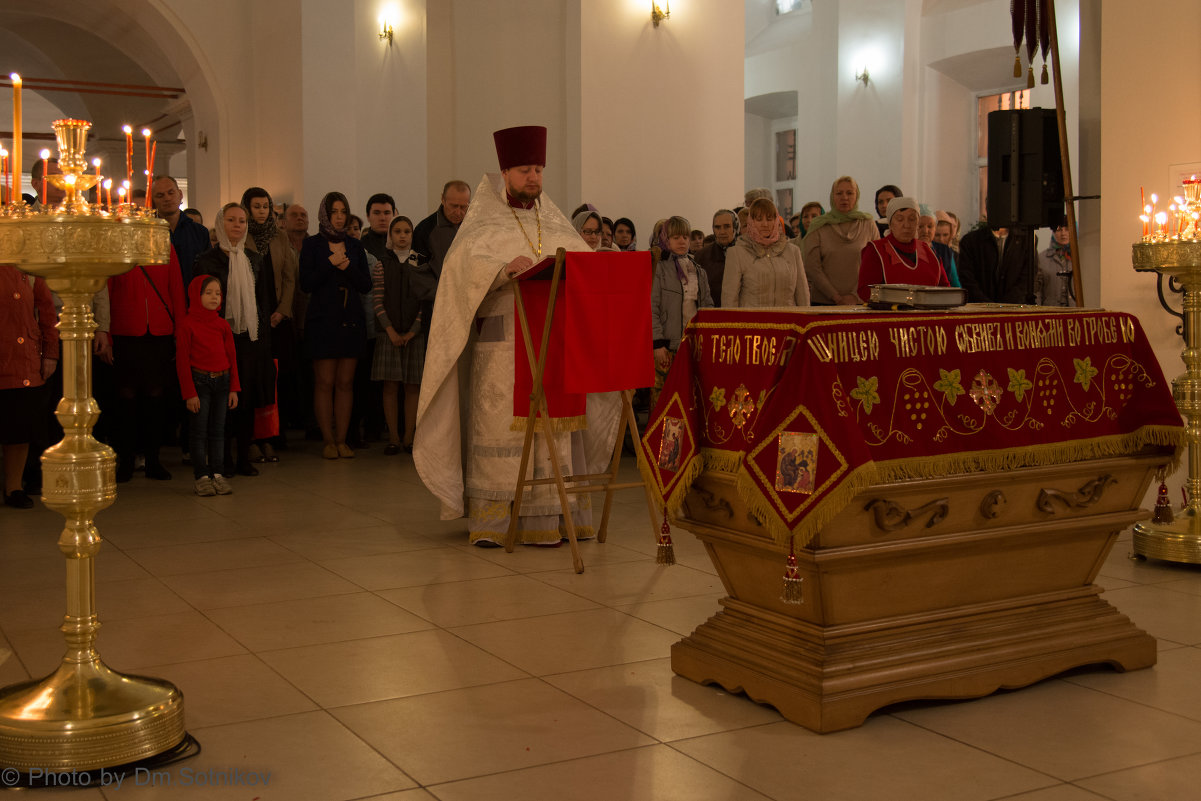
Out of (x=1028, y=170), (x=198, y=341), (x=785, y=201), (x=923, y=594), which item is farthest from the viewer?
(x=785, y=201)

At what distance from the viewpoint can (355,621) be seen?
450 centimetres

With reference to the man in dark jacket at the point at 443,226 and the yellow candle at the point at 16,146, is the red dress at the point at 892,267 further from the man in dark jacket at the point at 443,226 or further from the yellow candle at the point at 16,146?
the yellow candle at the point at 16,146

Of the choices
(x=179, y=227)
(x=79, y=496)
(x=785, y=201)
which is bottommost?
(x=79, y=496)

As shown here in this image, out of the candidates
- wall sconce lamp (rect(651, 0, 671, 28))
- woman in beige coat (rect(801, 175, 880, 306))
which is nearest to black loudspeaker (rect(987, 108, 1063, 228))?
woman in beige coat (rect(801, 175, 880, 306))

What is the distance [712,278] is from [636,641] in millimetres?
5115

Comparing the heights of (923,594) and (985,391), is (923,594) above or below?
below

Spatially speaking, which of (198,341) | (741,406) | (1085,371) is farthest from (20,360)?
(1085,371)

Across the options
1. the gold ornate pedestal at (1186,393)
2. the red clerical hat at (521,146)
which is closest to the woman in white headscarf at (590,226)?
the red clerical hat at (521,146)

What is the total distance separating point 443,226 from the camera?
7820mm

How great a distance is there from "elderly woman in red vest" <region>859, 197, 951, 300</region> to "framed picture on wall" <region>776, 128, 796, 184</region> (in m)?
14.3

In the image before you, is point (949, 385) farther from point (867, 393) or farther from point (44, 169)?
point (44, 169)

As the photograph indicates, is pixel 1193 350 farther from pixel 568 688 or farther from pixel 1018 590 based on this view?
pixel 568 688

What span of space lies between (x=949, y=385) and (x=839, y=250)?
448cm

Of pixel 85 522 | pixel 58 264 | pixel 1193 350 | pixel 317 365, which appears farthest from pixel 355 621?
pixel 317 365
